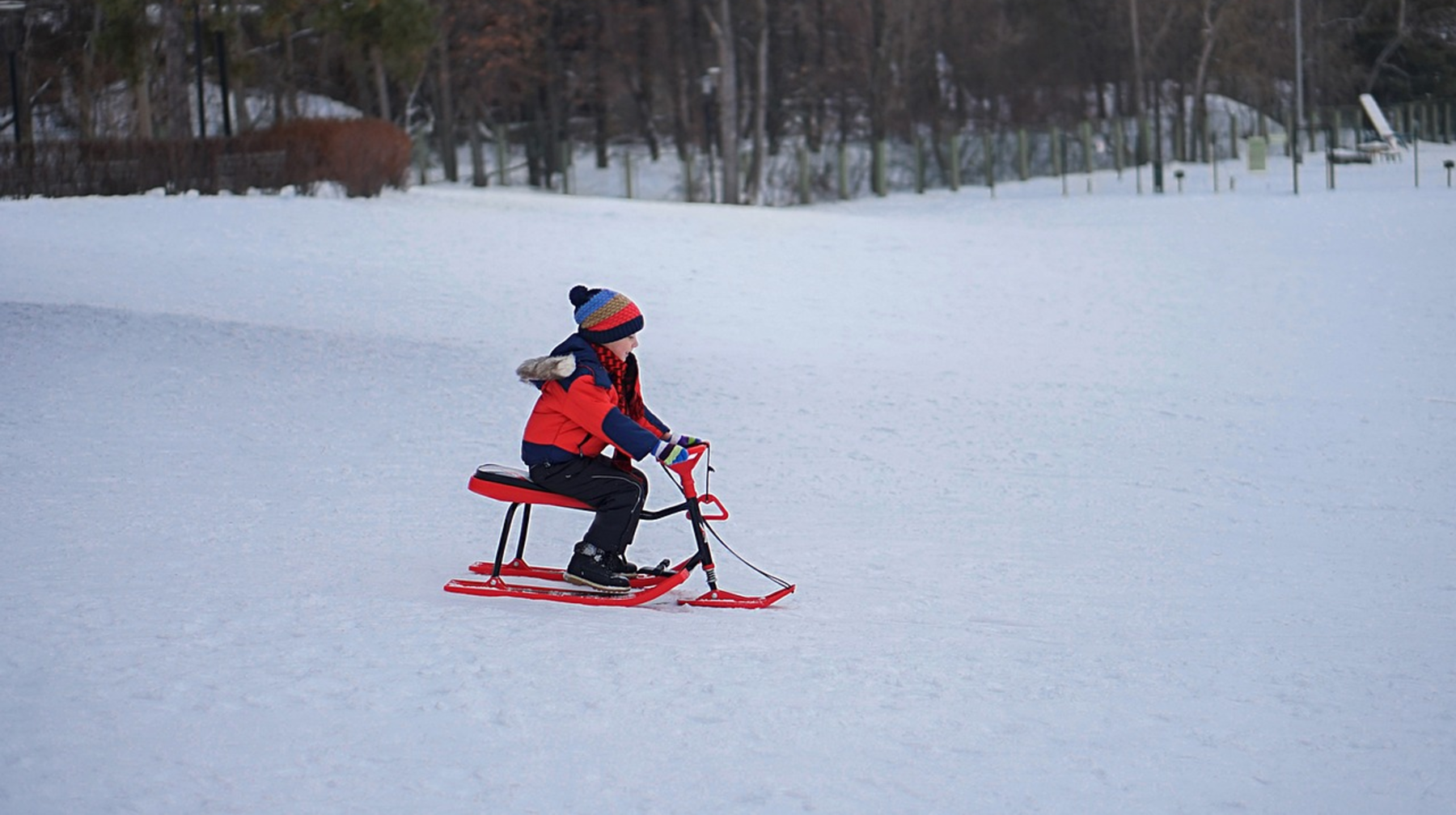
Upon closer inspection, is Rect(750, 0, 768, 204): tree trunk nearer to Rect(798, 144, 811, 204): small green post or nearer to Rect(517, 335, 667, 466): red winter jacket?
Rect(798, 144, 811, 204): small green post

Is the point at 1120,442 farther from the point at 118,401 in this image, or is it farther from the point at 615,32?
the point at 615,32

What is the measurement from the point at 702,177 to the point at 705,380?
3677 centimetres

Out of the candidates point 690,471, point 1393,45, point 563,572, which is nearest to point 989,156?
point 1393,45

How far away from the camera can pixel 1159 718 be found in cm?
573

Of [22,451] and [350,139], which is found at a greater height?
[350,139]

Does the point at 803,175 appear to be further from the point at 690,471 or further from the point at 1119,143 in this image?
the point at 690,471

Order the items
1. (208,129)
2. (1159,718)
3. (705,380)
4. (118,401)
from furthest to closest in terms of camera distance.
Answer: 1. (208,129)
2. (705,380)
3. (118,401)
4. (1159,718)

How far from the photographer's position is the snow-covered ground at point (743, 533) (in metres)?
5.23

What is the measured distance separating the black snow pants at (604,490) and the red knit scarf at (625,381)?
268 mm

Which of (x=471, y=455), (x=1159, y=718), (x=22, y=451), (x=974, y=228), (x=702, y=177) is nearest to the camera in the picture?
(x=1159, y=718)

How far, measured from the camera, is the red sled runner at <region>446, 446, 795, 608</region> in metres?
7.19

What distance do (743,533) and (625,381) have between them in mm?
2463

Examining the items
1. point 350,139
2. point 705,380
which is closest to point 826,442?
point 705,380

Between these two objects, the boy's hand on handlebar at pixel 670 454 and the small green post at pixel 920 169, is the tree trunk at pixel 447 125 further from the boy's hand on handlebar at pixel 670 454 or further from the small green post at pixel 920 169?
the boy's hand on handlebar at pixel 670 454
